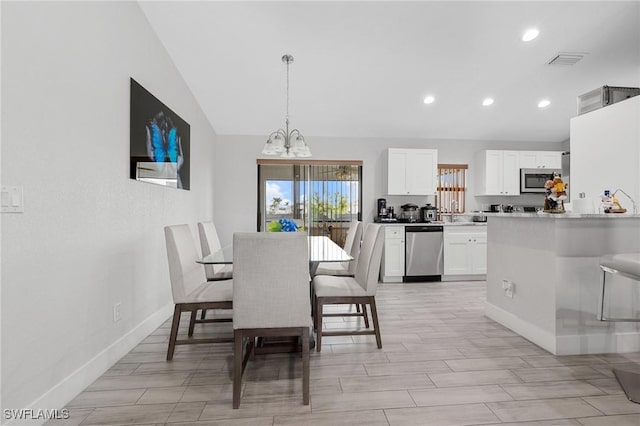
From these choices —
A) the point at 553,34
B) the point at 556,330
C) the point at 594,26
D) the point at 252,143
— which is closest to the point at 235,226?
the point at 252,143

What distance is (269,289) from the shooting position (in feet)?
5.68

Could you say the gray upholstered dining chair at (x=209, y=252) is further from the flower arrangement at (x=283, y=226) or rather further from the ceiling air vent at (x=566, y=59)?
the ceiling air vent at (x=566, y=59)

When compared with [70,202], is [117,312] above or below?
below

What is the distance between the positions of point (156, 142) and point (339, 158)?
3.12 metres

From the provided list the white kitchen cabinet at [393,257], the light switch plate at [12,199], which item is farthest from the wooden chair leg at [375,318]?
the white kitchen cabinet at [393,257]

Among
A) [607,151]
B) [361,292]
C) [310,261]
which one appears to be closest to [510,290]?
[361,292]

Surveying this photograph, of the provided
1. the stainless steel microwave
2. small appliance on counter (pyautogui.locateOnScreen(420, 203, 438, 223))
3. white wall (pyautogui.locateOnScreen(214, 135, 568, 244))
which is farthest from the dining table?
the stainless steel microwave

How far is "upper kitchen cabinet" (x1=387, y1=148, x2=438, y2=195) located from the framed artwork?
3.16 metres

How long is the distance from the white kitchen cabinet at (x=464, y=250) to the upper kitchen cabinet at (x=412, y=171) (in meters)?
0.80

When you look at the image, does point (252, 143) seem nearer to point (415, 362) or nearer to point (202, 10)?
point (202, 10)

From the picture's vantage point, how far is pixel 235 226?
208 inches

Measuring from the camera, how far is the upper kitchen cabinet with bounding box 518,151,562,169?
532 cm

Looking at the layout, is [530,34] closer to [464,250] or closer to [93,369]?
[464,250]

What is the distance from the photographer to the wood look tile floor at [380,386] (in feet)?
5.36
